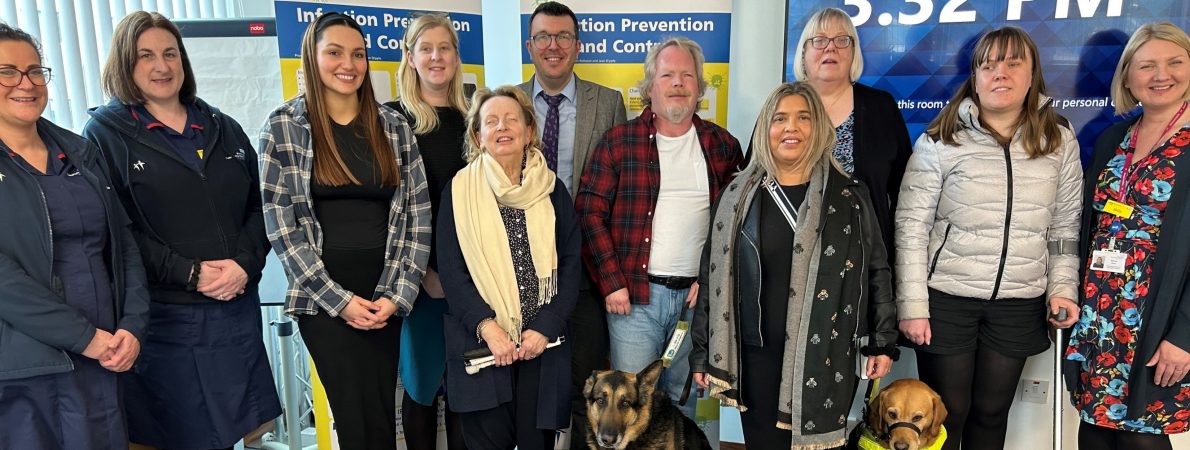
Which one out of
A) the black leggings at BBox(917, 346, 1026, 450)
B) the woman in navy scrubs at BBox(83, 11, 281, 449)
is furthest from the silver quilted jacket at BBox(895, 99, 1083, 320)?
the woman in navy scrubs at BBox(83, 11, 281, 449)

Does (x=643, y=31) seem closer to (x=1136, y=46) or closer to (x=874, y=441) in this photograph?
(x=1136, y=46)

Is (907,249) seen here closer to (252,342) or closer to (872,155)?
(872,155)

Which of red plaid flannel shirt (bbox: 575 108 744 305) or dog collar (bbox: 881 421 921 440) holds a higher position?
red plaid flannel shirt (bbox: 575 108 744 305)

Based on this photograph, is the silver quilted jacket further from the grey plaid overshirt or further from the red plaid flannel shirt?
the grey plaid overshirt

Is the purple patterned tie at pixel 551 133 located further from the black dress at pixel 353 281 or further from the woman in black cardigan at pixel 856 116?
the woman in black cardigan at pixel 856 116

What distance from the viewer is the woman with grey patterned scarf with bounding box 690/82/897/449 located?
1.99 metres

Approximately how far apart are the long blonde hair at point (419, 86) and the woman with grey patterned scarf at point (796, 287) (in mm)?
1146

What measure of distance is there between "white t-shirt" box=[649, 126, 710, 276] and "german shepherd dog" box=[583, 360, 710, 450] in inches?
14.7

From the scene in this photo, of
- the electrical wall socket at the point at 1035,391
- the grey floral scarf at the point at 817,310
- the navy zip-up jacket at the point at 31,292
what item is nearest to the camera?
the navy zip-up jacket at the point at 31,292

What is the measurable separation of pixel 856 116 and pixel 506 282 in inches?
57.2

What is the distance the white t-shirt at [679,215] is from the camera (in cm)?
239

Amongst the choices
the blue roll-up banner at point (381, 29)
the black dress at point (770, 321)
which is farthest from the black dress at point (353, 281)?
the black dress at point (770, 321)

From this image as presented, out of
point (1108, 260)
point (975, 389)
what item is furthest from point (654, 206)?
point (1108, 260)

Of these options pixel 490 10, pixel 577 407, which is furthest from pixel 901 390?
pixel 490 10
